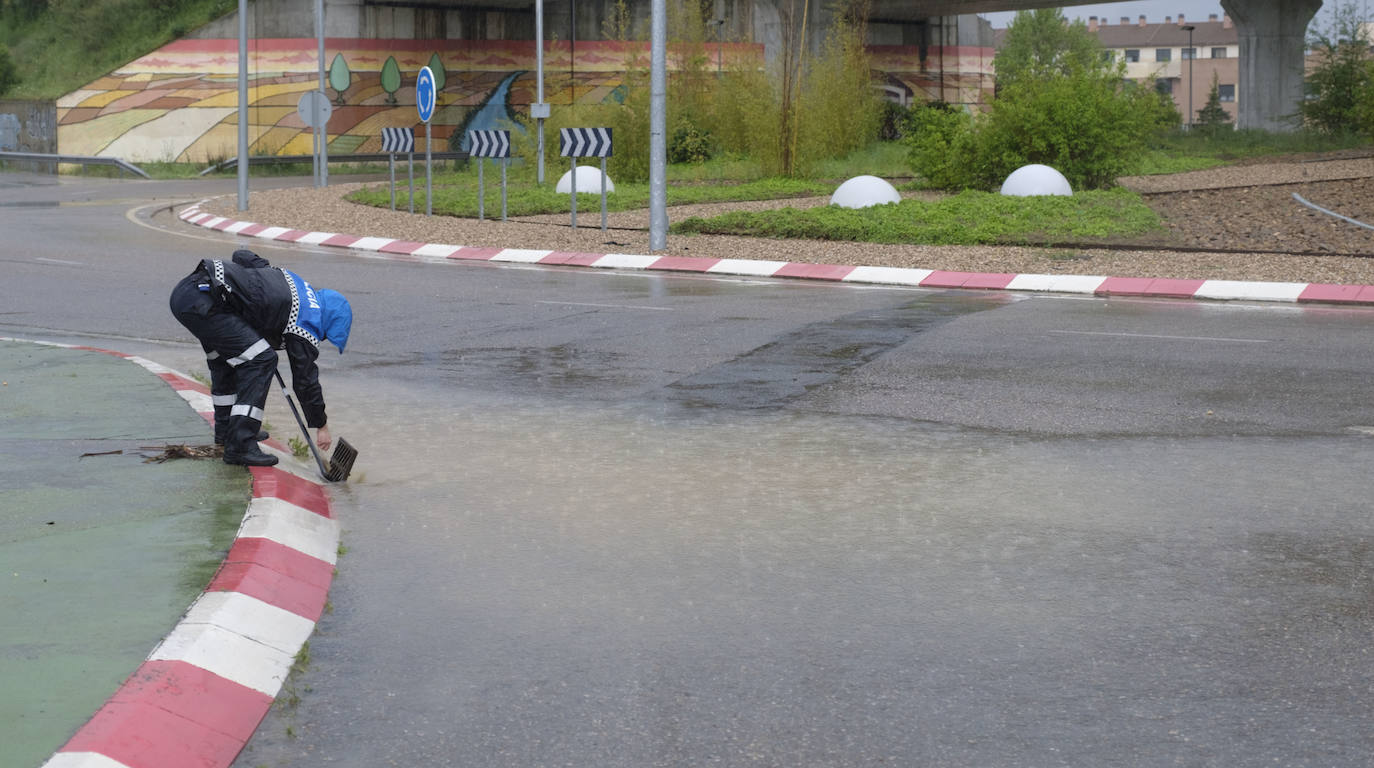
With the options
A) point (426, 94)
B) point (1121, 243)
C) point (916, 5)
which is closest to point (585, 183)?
point (426, 94)

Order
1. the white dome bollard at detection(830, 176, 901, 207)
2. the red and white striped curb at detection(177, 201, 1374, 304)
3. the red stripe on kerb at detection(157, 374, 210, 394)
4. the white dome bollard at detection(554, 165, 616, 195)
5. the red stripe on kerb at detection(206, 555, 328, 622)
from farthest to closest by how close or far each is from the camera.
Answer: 1. the white dome bollard at detection(554, 165, 616, 195)
2. the white dome bollard at detection(830, 176, 901, 207)
3. the red and white striped curb at detection(177, 201, 1374, 304)
4. the red stripe on kerb at detection(157, 374, 210, 394)
5. the red stripe on kerb at detection(206, 555, 328, 622)

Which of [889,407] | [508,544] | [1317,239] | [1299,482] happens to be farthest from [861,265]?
[508,544]

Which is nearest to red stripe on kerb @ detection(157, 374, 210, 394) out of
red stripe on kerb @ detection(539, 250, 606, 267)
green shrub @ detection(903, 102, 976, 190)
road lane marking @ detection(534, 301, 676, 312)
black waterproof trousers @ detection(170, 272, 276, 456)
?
black waterproof trousers @ detection(170, 272, 276, 456)

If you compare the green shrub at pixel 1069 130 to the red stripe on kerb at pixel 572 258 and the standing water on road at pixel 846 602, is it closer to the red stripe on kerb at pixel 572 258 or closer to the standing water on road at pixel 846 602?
the red stripe on kerb at pixel 572 258

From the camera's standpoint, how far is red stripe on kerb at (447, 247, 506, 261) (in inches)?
807

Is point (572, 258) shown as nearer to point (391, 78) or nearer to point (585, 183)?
point (585, 183)

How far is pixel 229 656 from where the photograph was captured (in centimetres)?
504

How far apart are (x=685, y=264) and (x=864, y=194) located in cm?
702

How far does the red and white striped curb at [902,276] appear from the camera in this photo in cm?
1552

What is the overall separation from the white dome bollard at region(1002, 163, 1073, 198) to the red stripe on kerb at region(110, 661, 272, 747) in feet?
71.8

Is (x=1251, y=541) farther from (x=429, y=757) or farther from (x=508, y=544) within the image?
(x=429, y=757)

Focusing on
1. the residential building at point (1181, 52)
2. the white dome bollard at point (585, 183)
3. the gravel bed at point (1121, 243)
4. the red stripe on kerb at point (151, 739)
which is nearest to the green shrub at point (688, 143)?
the white dome bollard at point (585, 183)

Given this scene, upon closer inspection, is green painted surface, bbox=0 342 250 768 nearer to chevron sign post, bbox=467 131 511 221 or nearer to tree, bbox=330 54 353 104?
chevron sign post, bbox=467 131 511 221

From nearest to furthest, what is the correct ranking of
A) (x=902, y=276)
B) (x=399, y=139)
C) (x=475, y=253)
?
(x=902, y=276), (x=475, y=253), (x=399, y=139)
